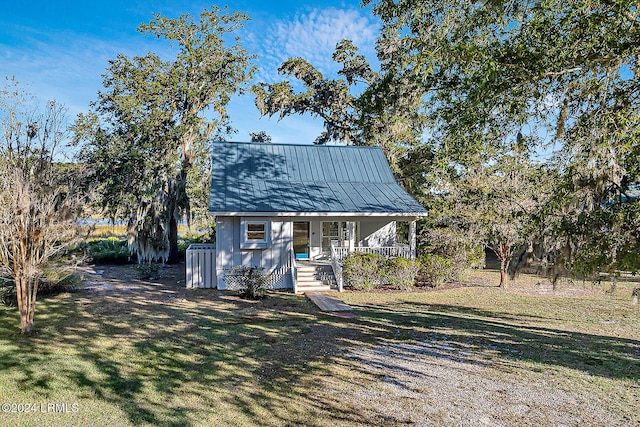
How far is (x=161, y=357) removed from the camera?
6.21m

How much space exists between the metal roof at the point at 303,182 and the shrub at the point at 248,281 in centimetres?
177

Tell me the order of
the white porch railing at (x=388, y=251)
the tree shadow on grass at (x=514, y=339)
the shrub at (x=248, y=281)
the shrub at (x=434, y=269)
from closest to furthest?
1. the tree shadow on grass at (x=514, y=339)
2. the shrub at (x=248, y=281)
3. the shrub at (x=434, y=269)
4. the white porch railing at (x=388, y=251)

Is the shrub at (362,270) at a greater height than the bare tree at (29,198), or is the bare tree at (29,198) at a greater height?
the bare tree at (29,198)

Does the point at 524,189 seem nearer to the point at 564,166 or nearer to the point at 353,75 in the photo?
the point at 564,166

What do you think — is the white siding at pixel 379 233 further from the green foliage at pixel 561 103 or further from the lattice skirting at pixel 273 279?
the green foliage at pixel 561 103

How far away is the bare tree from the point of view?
6898 mm

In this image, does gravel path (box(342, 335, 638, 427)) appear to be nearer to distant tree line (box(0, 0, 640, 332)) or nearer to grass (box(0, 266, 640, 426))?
grass (box(0, 266, 640, 426))

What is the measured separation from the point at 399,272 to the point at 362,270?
1221 mm

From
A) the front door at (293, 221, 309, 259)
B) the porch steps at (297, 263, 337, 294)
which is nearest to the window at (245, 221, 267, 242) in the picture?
the porch steps at (297, 263, 337, 294)

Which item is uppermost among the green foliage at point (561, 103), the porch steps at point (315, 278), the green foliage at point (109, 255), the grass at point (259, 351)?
the green foliage at point (561, 103)

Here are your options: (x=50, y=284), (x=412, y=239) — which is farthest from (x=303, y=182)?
(x=50, y=284)

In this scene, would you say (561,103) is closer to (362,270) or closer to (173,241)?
(362,270)

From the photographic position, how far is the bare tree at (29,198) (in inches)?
272

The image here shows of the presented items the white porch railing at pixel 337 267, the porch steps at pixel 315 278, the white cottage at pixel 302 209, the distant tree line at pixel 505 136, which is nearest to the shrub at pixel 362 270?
the white porch railing at pixel 337 267
